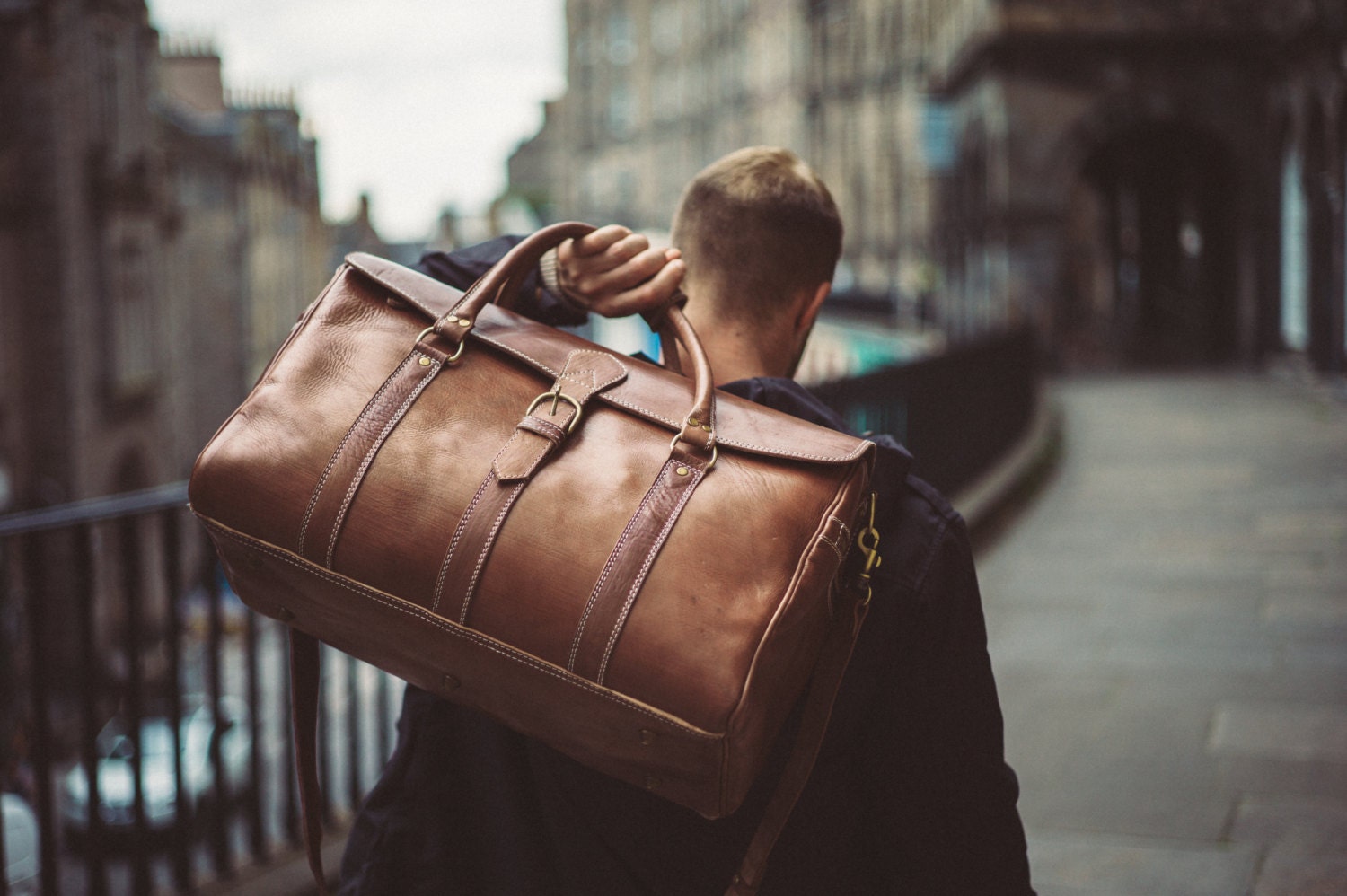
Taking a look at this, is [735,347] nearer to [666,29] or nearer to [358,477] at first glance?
[358,477]

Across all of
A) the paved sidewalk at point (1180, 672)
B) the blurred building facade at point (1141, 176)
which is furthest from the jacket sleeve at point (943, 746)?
the blurred building facade at point (1141, 176)

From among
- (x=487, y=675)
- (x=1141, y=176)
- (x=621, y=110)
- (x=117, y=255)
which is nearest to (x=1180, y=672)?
A: (x=487, y=675)

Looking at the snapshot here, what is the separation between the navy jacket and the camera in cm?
158

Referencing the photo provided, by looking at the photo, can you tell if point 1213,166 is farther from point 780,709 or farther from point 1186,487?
point 780,709

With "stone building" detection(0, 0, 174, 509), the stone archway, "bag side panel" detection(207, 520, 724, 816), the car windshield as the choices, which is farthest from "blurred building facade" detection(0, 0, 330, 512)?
the stone archway

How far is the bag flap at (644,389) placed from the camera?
1.40 meters

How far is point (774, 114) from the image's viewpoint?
60562 mm

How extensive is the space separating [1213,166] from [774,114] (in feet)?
133

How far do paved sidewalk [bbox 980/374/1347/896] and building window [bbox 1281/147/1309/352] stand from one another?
703cm

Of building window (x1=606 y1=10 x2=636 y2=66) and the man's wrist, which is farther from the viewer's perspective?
building window (x1=606 y1=10 x2=636 y2=66)

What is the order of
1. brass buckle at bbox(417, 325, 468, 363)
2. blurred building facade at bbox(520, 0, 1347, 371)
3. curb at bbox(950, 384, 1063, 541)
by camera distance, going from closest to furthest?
brass buckle at bbox(417, 325, 468, 363) < curb at bbox(950, 384, 1063, 541) < blurred building facade at bbox(520, 0, 1347, 371)

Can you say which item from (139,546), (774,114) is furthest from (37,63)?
(774,114)

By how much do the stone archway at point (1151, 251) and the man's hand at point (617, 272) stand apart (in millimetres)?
20721

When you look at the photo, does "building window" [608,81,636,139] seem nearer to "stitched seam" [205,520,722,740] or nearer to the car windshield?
the car windshield
